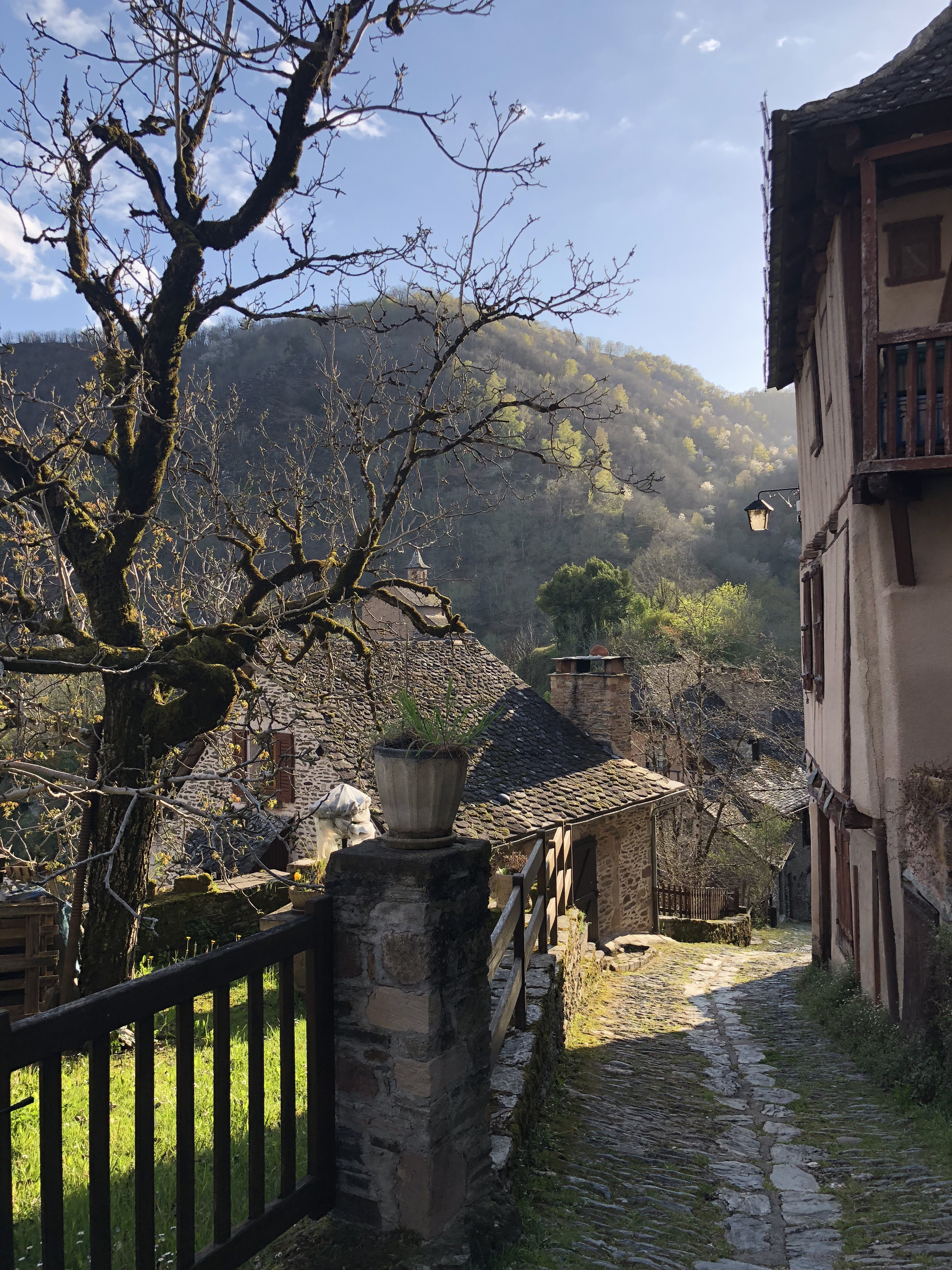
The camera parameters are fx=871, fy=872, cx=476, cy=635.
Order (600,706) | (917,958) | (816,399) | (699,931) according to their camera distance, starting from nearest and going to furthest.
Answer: (917,958), (816,399), (699,931), (600,706)

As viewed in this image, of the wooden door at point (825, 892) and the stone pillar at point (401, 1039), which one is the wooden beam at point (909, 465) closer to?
the stone pillar at point (401, 1039)

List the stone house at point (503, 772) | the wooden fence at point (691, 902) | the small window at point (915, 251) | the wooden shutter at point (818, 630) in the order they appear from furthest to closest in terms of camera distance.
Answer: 1. the wooden fence at point (691, 902)
2. the stone house at point (503, 772)
3. the wooden shutter at point (818, 630)
4. the small window at point (915, 251)

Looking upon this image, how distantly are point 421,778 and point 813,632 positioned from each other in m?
8.44

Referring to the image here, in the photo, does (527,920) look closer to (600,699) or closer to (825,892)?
(825,892)

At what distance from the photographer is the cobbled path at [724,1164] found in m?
3.67

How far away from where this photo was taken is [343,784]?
9.76 m

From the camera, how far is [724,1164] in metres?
4.92

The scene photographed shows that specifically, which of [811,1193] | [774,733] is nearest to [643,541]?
[774,733]

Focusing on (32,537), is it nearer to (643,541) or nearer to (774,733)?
(774,733)

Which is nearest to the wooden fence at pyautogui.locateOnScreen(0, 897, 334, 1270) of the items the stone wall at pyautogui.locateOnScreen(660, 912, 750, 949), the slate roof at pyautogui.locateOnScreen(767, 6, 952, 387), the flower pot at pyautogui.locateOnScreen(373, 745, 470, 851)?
the flower pot at pyautogui.locateOnScreen(373, 745, 470, 851)

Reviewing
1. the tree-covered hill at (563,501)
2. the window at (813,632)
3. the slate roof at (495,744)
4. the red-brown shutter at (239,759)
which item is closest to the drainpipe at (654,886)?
the slate roof at (495,744)

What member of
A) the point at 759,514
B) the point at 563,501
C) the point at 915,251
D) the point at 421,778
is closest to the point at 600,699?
the point at 759,514

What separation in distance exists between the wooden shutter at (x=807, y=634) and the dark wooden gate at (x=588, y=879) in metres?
5.24

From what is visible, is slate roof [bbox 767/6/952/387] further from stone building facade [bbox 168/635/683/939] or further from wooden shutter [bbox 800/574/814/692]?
stone building facade [bbox 168/635/683/939]
